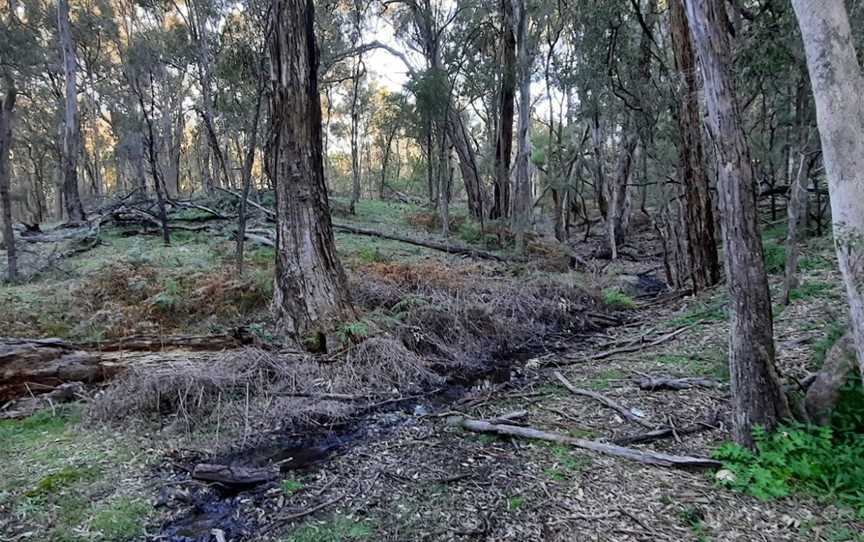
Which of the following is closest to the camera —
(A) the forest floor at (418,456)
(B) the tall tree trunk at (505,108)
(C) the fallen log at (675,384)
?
(A) the forest floor at (418,456)

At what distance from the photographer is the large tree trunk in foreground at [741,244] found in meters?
3.38

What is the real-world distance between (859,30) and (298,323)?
9.58m

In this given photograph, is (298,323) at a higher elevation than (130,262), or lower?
→ lower

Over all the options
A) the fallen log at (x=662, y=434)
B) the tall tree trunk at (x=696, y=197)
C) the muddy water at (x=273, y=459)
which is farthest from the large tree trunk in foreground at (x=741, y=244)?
the tall tree trunk at (x=696, y=197)

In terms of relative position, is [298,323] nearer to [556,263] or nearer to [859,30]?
[556,263]

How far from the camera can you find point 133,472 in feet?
12.9

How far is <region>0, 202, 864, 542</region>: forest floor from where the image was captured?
10.3 ft

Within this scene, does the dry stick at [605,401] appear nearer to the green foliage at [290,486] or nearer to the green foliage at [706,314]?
the green foliage at [706,314]

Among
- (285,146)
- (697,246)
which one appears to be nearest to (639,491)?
(285,146)

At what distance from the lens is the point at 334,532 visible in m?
3.19

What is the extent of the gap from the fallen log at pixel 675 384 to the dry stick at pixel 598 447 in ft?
4.42

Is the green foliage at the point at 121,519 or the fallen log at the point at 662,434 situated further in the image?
the fallen log at the point at 662,434

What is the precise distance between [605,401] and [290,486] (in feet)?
9.86

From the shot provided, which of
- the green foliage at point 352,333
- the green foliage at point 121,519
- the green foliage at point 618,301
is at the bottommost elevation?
the green foliage at point 121,519
